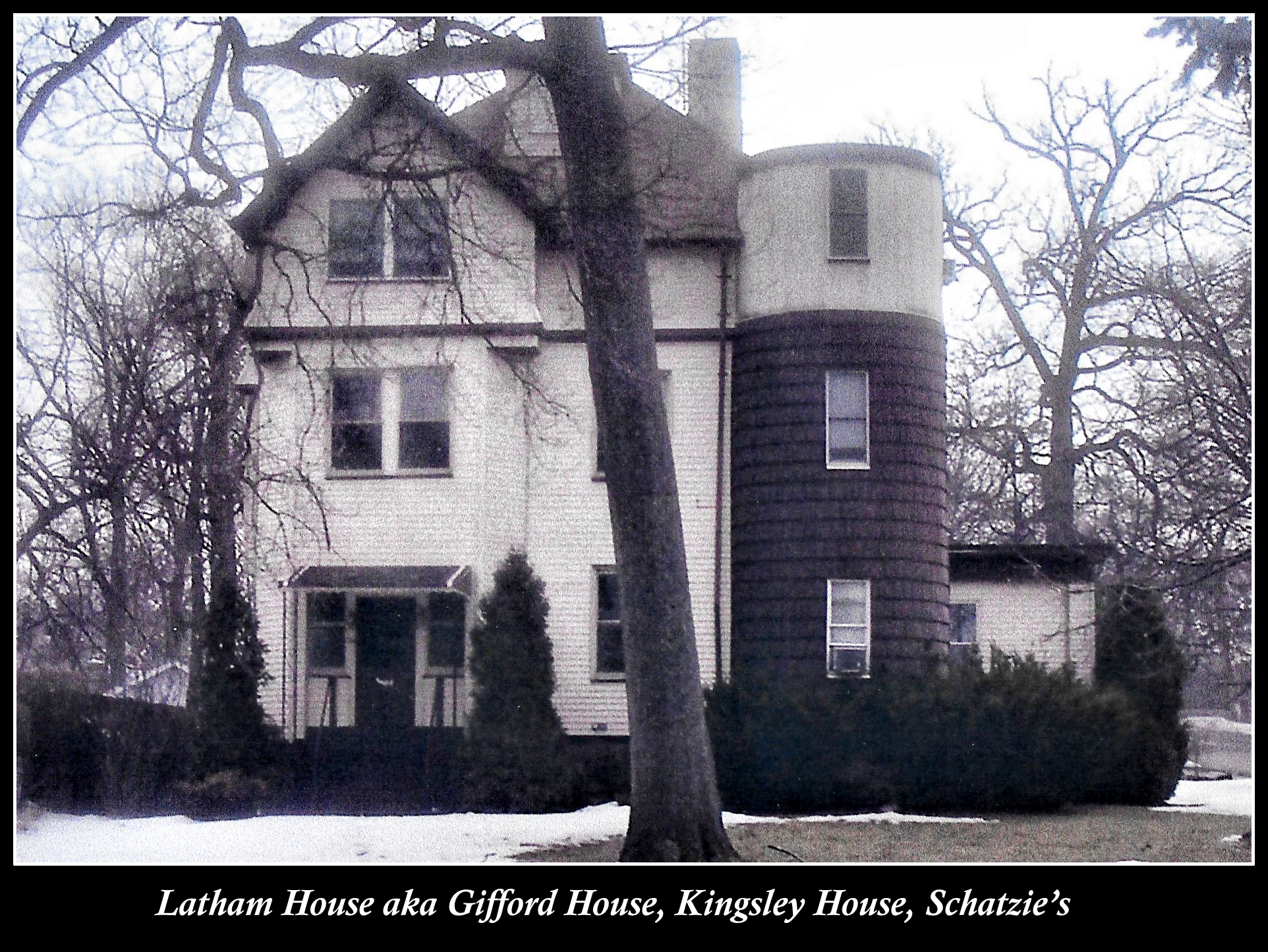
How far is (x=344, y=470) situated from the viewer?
73.4 feet

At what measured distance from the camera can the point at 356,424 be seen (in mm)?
22547

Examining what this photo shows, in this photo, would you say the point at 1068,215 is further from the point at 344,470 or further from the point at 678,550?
the point at 678,550

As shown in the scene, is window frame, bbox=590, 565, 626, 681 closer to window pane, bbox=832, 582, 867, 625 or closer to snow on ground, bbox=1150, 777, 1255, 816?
window pane, bbox=832, 582, 867, 625

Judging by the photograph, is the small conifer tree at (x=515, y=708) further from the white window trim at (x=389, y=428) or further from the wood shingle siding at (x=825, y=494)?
the wood shingle siding at (x=825, y=494)

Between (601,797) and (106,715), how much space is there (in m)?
5.84

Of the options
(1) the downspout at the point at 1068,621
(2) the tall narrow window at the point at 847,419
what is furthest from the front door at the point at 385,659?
(1) the downspout at the point at 1068,621

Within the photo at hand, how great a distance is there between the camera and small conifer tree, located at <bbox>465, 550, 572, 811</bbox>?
775 inches

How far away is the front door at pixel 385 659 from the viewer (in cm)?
2239

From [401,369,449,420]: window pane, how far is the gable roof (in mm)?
2419

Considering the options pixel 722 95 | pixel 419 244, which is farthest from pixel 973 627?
pixel 419 244

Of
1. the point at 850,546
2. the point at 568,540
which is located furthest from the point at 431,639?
the point at 850,546

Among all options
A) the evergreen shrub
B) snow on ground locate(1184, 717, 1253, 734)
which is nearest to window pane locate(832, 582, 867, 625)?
the evergreen shrub

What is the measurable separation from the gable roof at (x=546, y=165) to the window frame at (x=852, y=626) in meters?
4.76
